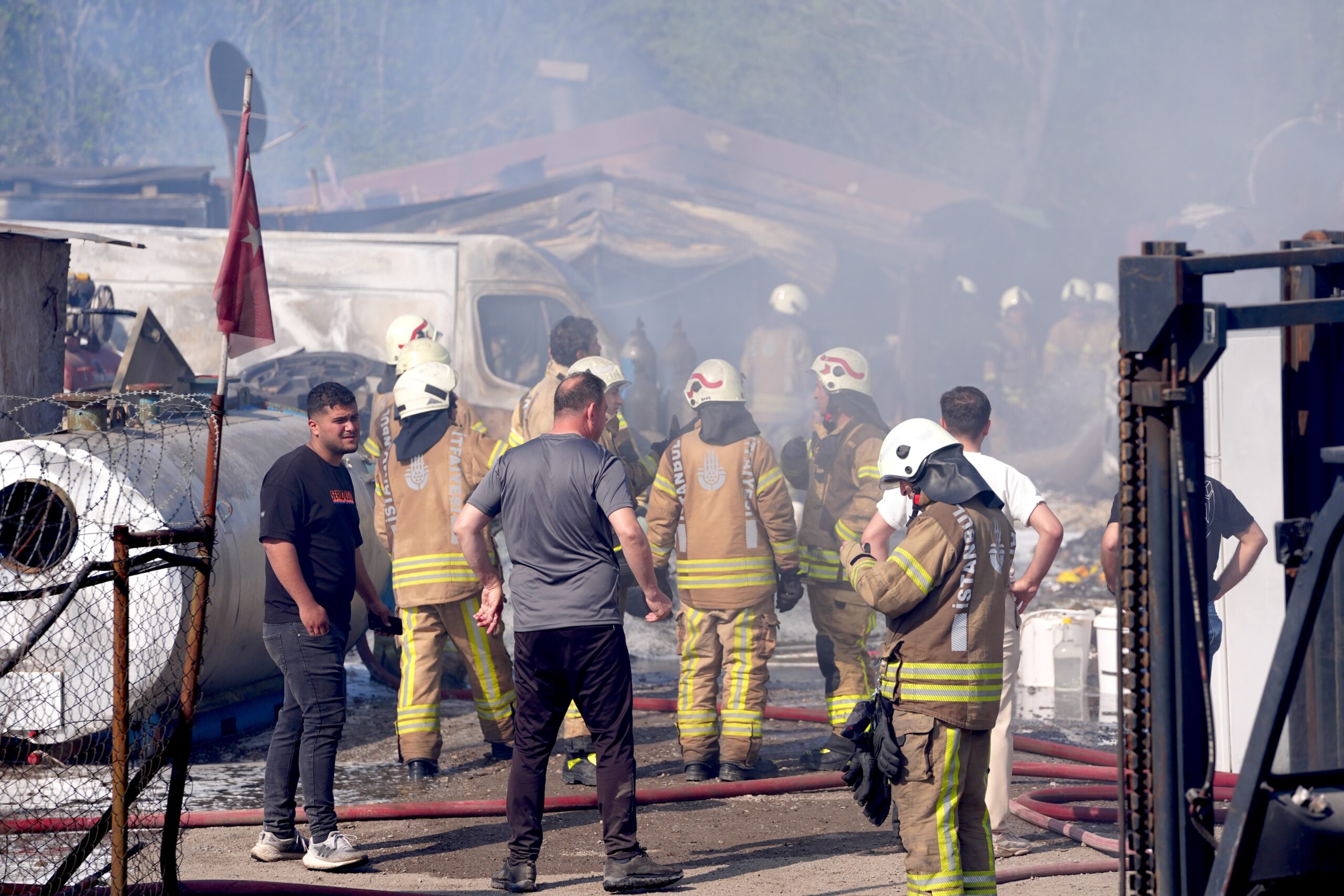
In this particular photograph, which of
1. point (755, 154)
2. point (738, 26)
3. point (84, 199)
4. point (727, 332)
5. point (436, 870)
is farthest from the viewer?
point (738, 26)

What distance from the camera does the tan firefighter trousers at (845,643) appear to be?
702 cm

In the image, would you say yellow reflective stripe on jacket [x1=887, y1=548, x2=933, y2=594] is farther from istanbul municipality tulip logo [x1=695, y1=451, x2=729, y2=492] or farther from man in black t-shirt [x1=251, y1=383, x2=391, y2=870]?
istanbul municipality tulip logo [x1=695, y1=451, x2=729, y2=492]

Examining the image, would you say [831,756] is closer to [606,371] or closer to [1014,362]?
[606,371]

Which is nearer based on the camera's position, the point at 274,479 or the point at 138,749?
the point at 274,479

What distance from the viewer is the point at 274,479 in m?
5.58

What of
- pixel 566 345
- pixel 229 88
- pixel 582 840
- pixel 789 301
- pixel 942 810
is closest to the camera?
pixel 942 810

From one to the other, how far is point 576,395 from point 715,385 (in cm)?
193

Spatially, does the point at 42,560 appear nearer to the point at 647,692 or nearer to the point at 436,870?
the point at 436,870

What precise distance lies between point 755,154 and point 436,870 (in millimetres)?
21787

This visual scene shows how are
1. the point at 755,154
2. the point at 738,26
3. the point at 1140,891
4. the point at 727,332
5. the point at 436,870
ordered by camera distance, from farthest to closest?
the point at 738,26 → the point at 755,154 → the point at 727,332 → the point at 436,870 → the point at 1140,891

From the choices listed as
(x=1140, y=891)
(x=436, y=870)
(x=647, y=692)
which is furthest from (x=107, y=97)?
(x=1140, y=891)

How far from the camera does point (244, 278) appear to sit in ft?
14.8

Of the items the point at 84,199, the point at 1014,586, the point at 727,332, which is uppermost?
the point at 84,199

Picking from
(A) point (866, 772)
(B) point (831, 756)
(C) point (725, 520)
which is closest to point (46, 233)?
(C) point (725, 520)
